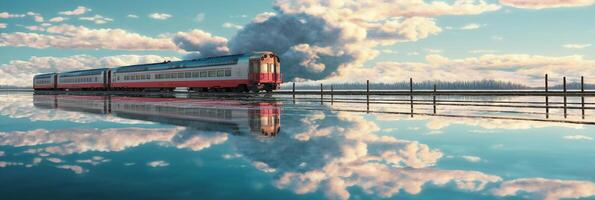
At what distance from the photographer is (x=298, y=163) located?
21.3ft

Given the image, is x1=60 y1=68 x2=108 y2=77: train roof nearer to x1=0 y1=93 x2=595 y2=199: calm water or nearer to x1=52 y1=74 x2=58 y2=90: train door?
x1=52 y1=74 x2=58 y2=90: train door

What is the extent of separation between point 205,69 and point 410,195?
41615 millimetres

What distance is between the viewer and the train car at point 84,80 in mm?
65562

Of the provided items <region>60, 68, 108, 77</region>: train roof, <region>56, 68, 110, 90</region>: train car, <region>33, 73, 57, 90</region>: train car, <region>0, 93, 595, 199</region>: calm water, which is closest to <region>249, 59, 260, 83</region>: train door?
<region>0, 93, 595, 199</region>: calm water

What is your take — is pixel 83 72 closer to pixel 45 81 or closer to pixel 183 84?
pixel 45 81

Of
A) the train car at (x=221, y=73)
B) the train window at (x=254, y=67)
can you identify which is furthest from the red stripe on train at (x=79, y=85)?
the train window at (x=254, y=67)

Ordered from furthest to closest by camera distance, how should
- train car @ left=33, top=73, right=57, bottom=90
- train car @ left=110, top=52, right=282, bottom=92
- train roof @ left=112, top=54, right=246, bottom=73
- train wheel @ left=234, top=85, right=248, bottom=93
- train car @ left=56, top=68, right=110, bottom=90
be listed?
train car @ left=33, top=73, right=57, bottom=90, train car @ left=56, top=68, right=110, bottom=90, train roof @ left=112, top=54, right=246, bottom=73, train wheel @ left=234, top=85, right=248, bottom=93, train car @ left=110, top=52, right=282, bottom=92

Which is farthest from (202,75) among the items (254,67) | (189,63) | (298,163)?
(298,163)

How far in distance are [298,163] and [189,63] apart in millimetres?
42840

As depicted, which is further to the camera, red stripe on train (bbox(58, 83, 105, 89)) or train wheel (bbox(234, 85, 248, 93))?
red stripe on train (bbox(58, 83, 105, 89))

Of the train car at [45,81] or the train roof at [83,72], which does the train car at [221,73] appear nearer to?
the train roof at [83,72]

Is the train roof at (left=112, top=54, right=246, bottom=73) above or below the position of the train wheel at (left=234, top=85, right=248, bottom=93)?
above

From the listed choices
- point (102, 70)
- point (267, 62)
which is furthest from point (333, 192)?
point (102, 70)

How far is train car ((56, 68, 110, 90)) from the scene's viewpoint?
65.6 metres
